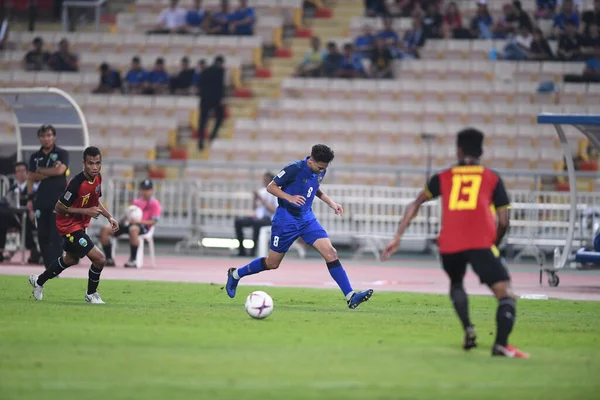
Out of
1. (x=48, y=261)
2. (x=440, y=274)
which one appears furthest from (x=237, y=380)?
(x=440, y=274)

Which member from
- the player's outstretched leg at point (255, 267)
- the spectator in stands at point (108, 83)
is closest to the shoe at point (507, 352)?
the player's outstretched leg at point (255, 267)

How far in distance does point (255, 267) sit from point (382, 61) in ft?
54.4

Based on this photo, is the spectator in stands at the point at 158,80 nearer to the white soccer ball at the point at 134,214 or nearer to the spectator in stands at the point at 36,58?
the spectator in stands at the point at 36,58

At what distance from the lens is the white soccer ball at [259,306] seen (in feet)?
40.7

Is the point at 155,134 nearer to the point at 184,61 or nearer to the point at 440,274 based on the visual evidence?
the point at 184,61

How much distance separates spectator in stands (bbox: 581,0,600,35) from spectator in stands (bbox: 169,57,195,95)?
10.6 meters

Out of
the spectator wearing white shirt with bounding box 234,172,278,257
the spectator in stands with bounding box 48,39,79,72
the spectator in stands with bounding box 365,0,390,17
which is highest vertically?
the spectator in stands with bounding box 365,0,390,17

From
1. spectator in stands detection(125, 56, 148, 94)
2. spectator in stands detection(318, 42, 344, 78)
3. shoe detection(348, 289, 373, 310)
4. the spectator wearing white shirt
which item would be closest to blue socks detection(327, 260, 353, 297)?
shoe detection(348, 289, 373, 310)

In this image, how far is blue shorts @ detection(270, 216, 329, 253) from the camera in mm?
14352

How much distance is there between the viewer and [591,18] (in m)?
29.7

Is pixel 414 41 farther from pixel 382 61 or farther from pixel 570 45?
pixel 570 45

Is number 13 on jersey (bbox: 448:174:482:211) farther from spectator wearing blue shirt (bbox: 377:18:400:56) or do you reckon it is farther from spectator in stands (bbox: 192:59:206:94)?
spectator wearing blue shirt (bbox: 377:18:400:56)

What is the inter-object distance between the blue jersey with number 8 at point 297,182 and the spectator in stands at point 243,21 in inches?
755

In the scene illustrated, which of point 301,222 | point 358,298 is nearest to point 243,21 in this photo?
point 301,222
